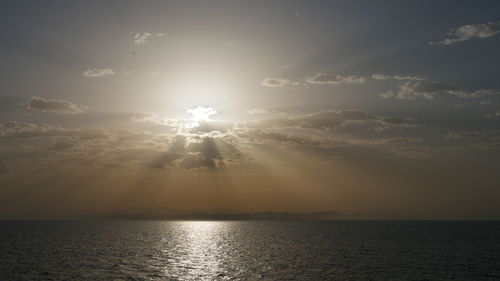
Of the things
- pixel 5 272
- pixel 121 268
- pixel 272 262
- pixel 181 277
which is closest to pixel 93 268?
pixel 121 268

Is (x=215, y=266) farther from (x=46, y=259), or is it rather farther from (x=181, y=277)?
(x=46, y=259)

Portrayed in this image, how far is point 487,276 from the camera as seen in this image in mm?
69125

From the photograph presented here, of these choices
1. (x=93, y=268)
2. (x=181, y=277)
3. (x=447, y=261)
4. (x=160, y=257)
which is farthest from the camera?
(x=160, y=257)

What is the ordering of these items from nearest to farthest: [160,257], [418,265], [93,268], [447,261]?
[93,268] → [418,265] → [447,261] → [160,257]

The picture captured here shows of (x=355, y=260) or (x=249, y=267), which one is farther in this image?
(x=355, y=260)

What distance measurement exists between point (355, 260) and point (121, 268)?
50.2 m

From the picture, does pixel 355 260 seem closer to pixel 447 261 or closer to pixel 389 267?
pixel 389 267

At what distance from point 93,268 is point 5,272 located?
14494mm

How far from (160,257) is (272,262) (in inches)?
1157

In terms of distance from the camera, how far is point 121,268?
7719 cm

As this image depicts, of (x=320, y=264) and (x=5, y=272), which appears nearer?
(x=5, y=272)

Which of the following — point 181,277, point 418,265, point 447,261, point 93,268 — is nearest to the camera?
point 181,277

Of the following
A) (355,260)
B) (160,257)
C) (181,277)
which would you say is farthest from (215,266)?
(355,260)

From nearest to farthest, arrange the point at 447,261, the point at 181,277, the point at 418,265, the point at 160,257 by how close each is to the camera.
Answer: the point at 181,277, the point at 418,265, the point at 447,261, the point at 160,257
